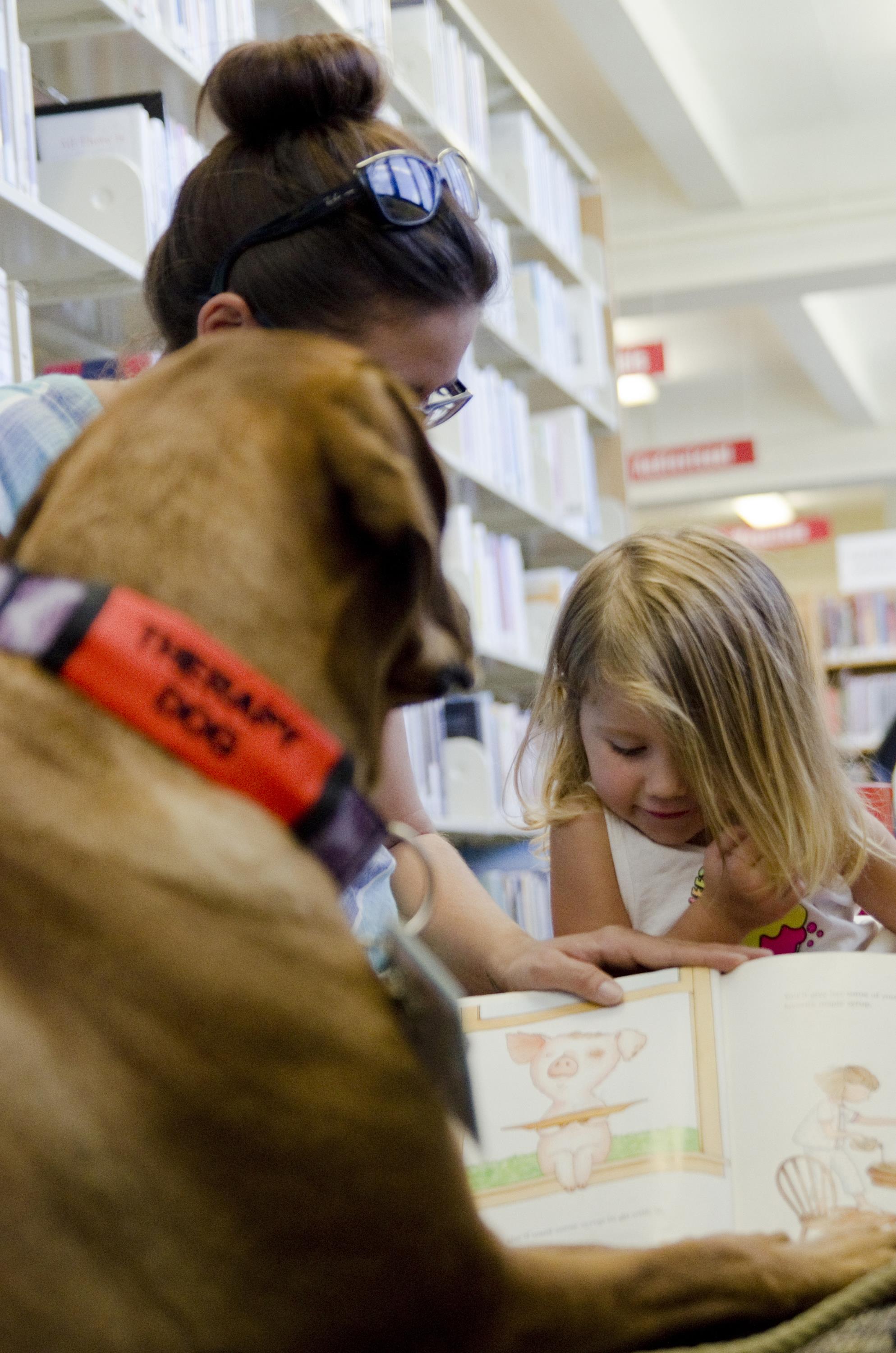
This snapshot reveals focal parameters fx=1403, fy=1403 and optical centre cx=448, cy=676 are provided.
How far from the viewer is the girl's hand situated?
50.5 inches

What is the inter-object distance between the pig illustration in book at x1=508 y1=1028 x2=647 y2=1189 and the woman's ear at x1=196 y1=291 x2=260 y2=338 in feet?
1.94

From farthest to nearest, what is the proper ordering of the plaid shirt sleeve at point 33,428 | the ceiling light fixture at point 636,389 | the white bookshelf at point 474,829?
1. the ceiling light fixture at point 636,389
2. the white bookshelf at point 474,829
3. the plaid shirt sleeve at point 33,428

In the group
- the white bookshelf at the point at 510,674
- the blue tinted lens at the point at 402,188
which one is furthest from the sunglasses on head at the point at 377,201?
the white bookshelf at the point at 510,674

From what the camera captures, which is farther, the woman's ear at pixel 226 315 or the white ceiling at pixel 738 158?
the white ceiling at pixel 738 158

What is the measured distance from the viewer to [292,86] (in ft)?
3.96

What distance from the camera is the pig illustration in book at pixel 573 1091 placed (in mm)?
885

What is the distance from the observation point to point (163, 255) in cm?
126

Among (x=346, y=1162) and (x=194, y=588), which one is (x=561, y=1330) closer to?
(x=346, y=1162)

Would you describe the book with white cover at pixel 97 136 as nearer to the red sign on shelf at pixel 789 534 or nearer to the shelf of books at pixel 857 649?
the shelf of books at pixel 857 649

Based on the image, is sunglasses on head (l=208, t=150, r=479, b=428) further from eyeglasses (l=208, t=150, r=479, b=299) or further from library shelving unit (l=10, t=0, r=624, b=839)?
library shelving unit (l=10, t=0, r=624, b=839)

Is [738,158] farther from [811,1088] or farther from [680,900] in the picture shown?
[811,1088]

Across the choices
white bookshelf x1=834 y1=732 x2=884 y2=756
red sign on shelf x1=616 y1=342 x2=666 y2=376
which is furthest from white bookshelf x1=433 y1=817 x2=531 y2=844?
white bookshelf x1=834 y1=732 x2=884 y2=756

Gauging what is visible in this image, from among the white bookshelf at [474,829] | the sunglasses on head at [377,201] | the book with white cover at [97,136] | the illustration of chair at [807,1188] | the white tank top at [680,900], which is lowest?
the white bookshelf at [474,829]

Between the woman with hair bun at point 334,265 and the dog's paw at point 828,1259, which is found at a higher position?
the woman with hair bun at point 334,265
